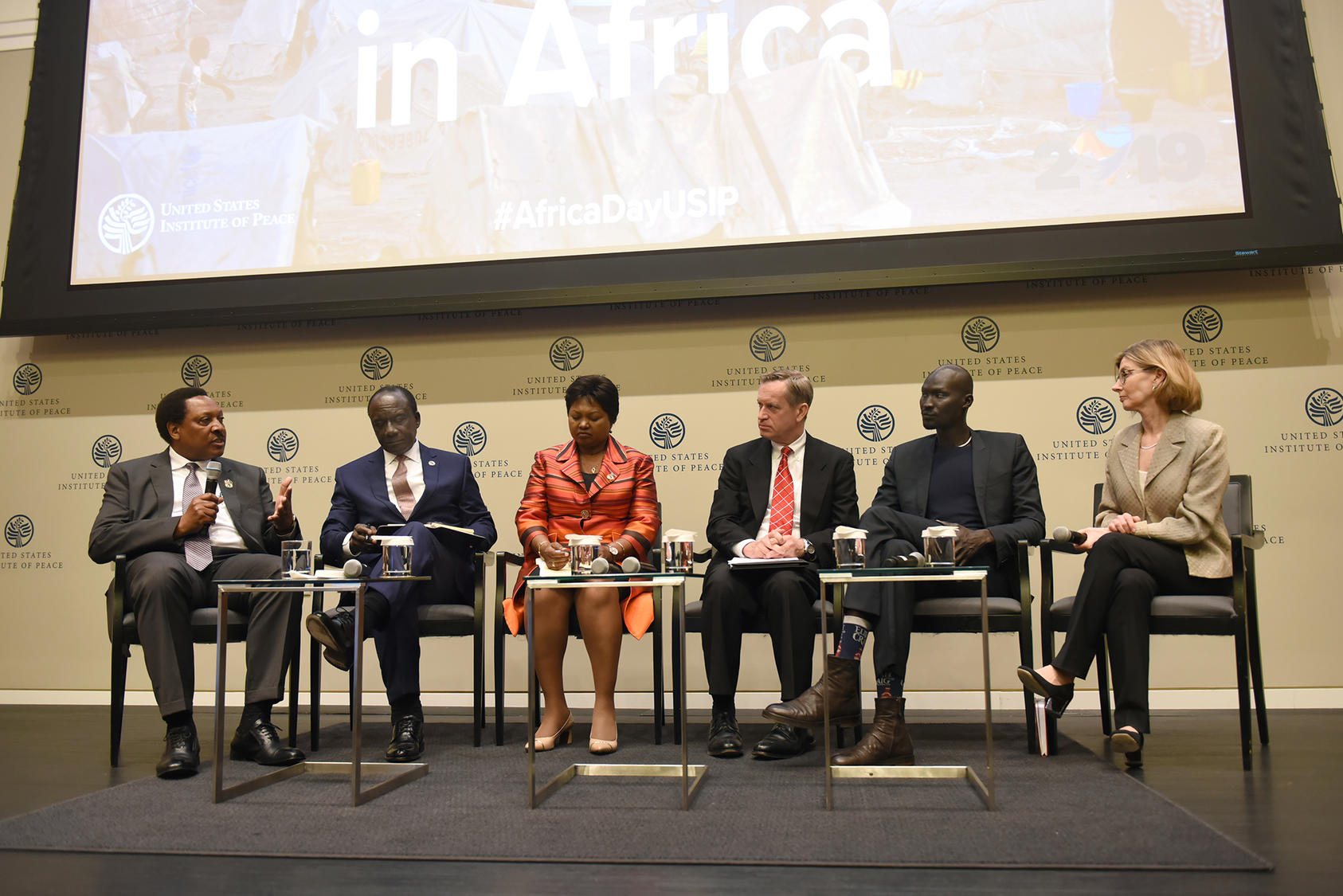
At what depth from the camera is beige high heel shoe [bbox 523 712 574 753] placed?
9.68 ft

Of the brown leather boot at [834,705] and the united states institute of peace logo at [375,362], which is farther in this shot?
the united states institute of peace logo at [375,362]

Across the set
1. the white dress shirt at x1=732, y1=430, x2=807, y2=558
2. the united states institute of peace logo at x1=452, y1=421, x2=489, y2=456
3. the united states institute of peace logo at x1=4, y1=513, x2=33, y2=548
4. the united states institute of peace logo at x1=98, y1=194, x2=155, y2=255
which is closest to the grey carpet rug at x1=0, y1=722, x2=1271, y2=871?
the white dress shirt at x1=732, y1=430, x2=807, y2=558

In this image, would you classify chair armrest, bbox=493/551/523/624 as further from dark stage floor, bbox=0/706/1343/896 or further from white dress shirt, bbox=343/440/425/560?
dark stage floor, bbox=0/706/1343/896

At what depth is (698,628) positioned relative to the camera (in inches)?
125

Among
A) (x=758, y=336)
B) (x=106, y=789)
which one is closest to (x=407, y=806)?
(x=106, y=789)

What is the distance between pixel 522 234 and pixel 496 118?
54cm

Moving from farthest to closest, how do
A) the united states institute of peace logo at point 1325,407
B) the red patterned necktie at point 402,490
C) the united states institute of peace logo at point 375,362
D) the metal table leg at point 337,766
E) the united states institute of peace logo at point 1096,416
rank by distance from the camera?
1. the united states institute of peace logo at point 375,362
2. the united states institute of peace logo at point 1096,416
3. the united states institute of peace logo at point 1325,407
4. the red patterned necktie at point 402,490
5. the metal table leg at point 337,766

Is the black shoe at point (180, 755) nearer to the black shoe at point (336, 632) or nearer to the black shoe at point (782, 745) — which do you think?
the black shoe at point (336, 632)

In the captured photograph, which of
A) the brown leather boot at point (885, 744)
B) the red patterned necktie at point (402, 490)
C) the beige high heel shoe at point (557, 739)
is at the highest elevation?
the red patterned necktie at point (402, 490)

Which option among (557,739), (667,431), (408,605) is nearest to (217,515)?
(408,605)

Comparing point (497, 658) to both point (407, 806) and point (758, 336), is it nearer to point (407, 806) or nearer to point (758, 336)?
point (407, 806)

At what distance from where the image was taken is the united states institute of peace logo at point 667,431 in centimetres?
402

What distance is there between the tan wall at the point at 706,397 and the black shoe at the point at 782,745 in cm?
109

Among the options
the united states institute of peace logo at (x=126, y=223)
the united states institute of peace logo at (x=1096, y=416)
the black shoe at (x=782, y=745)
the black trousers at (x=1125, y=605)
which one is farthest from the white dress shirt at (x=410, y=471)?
the united states institute of peace logo at (x=1096, y=416)
